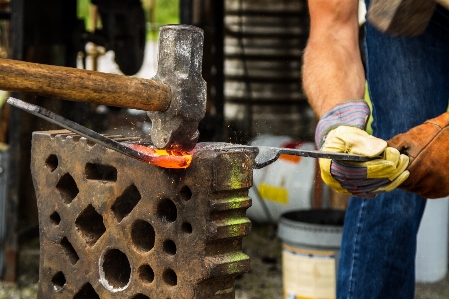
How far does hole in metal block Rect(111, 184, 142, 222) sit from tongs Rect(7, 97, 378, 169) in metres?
0.13

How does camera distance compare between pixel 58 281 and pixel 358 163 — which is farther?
pixel 58 281

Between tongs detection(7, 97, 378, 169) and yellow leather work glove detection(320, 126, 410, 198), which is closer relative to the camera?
tongs detection(7, 97, 378, 169)

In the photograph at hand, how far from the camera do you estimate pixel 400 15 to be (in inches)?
63.4

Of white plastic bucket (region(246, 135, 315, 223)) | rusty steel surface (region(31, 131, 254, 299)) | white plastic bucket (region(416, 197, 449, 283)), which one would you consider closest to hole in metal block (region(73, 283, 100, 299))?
rusty steel surface (region(31, 131, 254, 299))

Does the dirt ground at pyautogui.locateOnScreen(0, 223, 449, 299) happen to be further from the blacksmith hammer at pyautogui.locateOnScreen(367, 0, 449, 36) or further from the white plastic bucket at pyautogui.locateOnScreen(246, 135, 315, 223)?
the blacksmith hammer at pyautogui.locateOnScreen(367, 0, 449, 36)

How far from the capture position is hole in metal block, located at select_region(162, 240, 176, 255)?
1.48 meters

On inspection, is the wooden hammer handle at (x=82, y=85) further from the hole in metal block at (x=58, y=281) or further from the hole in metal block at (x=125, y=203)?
the hole in metal block at (x=58, y=281)

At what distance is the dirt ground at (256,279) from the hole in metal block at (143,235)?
79.7 inches

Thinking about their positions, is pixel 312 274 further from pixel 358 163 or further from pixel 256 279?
pixel 358 163

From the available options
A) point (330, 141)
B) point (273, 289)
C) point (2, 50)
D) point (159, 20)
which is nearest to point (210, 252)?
point (330, 141)

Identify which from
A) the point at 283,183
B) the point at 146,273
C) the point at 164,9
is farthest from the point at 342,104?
the point at 164,9

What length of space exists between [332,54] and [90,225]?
992 mm

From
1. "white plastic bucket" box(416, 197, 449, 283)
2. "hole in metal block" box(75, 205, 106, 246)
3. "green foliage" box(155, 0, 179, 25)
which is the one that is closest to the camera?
"hole in metal block" box(75, 205, 106, 246)

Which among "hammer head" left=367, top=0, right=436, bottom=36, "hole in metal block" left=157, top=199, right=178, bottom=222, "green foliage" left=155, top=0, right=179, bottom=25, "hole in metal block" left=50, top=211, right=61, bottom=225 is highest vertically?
"green foliage" left=155, top=0, right=179, bottom=25
